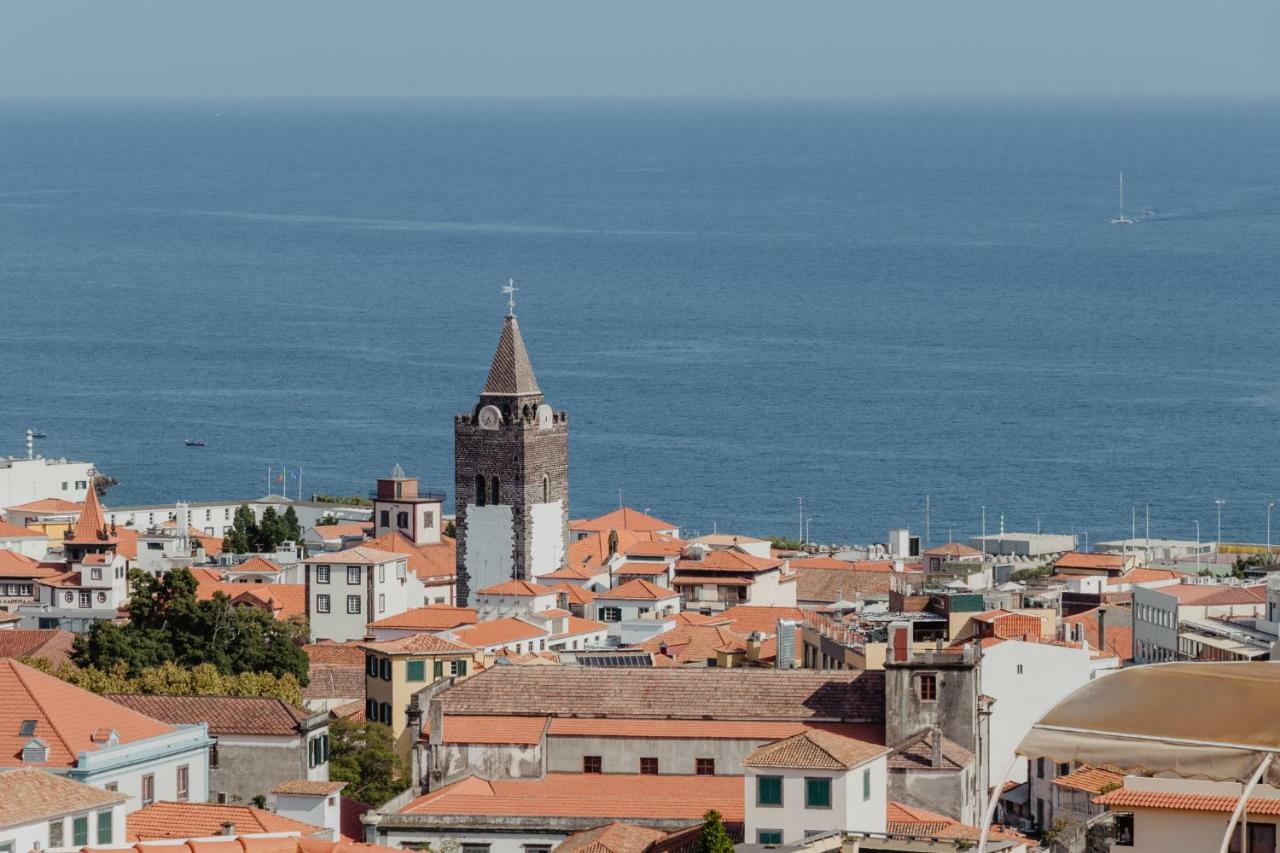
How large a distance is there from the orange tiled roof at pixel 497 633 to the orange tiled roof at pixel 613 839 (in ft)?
66.2

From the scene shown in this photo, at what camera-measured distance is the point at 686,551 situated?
67375 millimetres

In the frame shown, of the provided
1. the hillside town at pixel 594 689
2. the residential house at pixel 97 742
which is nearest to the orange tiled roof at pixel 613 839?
the hillside town at pixel 594 689

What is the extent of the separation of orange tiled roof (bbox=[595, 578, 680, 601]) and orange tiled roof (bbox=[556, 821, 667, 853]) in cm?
2883

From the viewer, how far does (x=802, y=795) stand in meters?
28.7

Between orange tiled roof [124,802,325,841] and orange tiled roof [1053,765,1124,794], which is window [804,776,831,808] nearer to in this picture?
Result: orange tiled roof [1053,765,1124,794]

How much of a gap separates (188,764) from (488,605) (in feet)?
91.2

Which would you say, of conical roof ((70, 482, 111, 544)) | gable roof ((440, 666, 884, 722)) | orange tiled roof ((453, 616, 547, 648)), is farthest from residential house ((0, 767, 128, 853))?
conical roof ((70, 482, 111, 544))

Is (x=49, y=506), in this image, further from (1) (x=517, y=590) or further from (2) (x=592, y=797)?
(2) (x=592, y=797)

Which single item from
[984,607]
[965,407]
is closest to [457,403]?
[965,407]

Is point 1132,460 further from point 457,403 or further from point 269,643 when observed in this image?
point 269,643

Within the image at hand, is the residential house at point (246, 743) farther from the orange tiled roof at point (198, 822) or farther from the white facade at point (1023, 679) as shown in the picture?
the orange tiled roof at point (198, 822)

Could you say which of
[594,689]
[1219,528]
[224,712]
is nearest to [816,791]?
[594,689]

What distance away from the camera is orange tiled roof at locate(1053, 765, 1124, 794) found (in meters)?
28.7

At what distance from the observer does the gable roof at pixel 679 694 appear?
3422 centimetres
